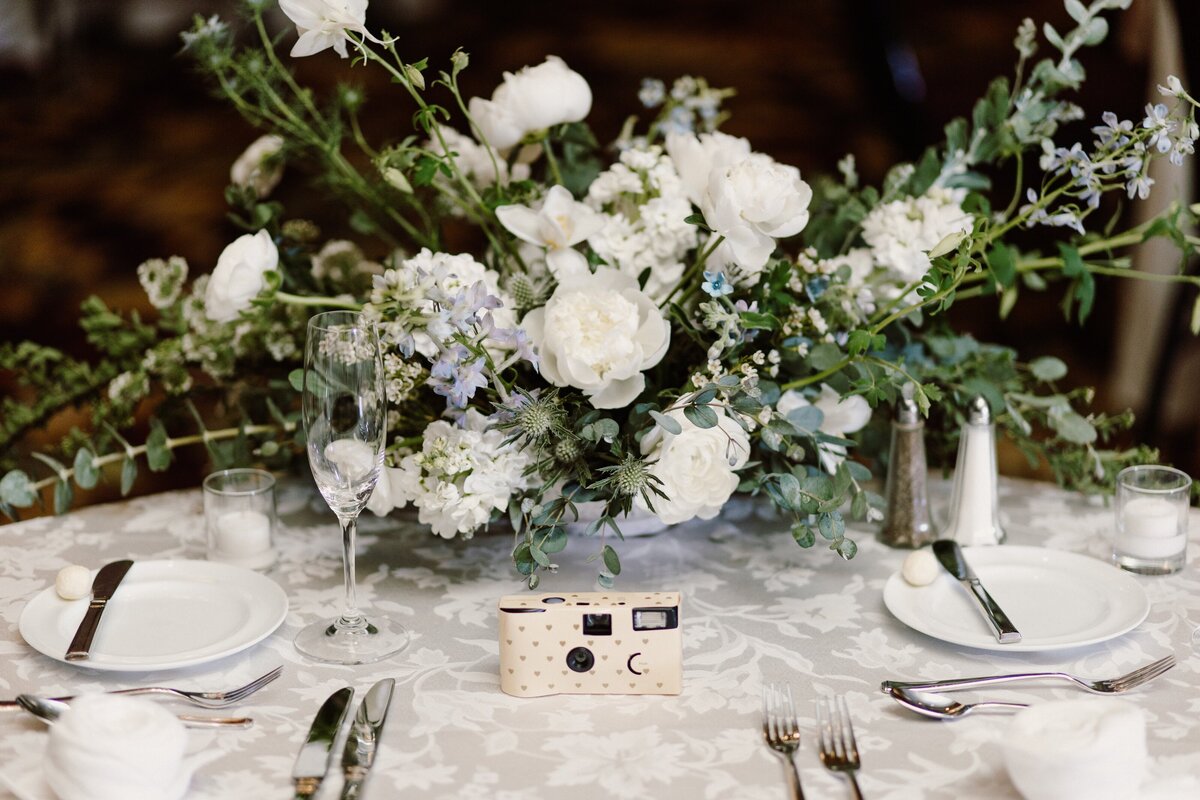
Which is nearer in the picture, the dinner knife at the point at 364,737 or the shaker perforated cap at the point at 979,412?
the dinner knife at the point at 364,737

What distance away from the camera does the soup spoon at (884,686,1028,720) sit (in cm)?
98

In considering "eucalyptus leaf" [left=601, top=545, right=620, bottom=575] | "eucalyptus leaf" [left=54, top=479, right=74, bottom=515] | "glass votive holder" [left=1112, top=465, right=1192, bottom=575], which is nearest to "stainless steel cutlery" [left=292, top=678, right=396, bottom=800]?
"eucalyptus leaf" [left=601, top=545, right=620, bottom=575]

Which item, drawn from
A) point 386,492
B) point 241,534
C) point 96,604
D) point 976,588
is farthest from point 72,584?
point 976,588

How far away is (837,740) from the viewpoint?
0.94 meters

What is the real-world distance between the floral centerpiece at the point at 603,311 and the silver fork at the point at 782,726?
0.18m

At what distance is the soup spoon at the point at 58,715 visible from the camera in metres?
0.95

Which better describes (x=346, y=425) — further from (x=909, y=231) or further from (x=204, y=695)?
(x=909, y=231)

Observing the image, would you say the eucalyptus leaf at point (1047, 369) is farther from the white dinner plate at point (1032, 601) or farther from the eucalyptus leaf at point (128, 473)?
the eucalyptus leaf at point (128, 473)

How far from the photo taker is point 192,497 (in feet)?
4.93

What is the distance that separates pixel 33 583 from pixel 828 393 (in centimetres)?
85

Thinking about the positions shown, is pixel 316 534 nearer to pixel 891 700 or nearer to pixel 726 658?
pixel 726 658

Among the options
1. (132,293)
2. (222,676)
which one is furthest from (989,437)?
(132,293)

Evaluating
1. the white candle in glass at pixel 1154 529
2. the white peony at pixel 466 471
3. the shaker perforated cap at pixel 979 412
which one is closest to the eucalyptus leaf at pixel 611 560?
the white peony at pixel 466 471

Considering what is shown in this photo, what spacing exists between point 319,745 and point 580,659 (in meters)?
0.22
